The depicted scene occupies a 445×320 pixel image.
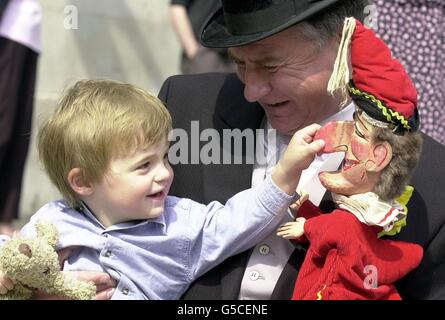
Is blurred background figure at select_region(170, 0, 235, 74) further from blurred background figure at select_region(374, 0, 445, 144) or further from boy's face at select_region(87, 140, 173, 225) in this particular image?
boy's face at select_region(87, 140, 173, 225)

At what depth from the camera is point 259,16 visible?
3240mm

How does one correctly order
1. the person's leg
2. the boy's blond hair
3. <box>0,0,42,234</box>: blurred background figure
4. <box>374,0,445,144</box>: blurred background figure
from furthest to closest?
the person's leg, <box>0,0,42,234</box>: blurred background figure, <box>374,0,445,144</box>: blurred background figure, the boy's blond hair

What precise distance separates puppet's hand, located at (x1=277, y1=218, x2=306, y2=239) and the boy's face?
0.34 metres

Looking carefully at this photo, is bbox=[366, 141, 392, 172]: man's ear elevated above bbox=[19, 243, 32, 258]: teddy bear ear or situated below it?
above

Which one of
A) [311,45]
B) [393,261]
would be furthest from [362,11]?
[393,261]

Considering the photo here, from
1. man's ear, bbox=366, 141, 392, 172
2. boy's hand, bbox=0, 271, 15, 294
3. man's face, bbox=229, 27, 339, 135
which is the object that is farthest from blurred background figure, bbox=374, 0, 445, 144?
boy's hand, bbox=0, 271, 15, 294

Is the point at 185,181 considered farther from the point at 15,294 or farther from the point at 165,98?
the point at 15,294

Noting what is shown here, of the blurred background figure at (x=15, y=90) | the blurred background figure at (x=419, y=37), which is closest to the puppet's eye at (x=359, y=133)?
the blurred background figure at (x=419, y=37)

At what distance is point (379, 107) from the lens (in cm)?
284

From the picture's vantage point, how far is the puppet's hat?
9.30 ft

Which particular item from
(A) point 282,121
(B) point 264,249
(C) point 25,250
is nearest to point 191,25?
(A) point 282,121

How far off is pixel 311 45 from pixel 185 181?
0.55m

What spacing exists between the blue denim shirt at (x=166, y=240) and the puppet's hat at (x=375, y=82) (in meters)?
0.36

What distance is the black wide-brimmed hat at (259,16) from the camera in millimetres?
3182
